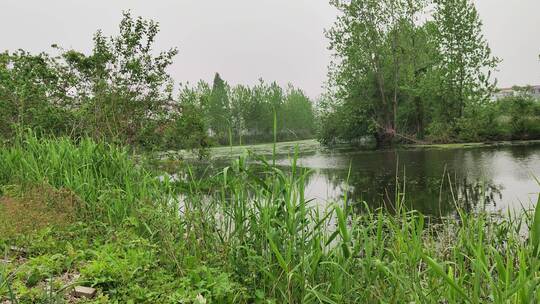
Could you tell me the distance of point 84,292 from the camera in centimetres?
226

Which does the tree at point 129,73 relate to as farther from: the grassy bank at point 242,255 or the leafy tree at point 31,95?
the grassy bank at point 242,255

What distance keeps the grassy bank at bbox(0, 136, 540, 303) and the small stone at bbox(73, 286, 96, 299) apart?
0.05 m

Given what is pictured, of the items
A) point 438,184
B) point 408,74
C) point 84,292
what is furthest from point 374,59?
point 84,292

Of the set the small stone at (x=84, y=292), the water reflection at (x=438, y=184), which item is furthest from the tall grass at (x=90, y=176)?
the water reflection at (x=438, y=184)

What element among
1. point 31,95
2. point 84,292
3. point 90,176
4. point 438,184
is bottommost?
point 438,184

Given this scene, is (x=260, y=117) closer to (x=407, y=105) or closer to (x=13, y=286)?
(x=407, y=105)

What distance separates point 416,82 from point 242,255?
25.1m

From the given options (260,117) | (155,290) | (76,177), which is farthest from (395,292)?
(260,117)

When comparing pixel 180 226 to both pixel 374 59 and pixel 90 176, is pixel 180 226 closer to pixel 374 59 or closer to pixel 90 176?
pixel 90 176

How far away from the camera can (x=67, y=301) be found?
215 cm

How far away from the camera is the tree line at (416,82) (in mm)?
22984

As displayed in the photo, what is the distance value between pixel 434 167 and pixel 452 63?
1415cm

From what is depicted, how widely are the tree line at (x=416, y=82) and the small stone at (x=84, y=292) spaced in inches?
926

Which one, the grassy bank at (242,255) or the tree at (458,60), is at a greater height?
the tree at (458,60)
